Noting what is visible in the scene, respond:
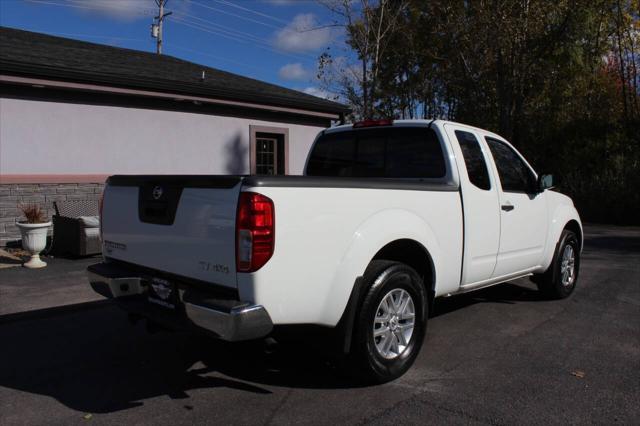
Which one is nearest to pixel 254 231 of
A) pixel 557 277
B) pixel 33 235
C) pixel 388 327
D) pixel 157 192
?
pixel 157 192

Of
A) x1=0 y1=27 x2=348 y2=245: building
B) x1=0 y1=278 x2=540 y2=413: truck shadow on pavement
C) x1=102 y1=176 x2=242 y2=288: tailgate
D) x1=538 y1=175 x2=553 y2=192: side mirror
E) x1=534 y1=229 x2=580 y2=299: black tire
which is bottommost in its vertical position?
x1=0 y1=278 x2=540 y2=413: truck shadow on pavement

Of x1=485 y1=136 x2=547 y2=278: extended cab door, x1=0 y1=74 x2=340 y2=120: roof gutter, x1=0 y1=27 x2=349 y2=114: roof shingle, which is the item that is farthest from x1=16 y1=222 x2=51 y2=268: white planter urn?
x1=485 y1=136 x2=547 y2=278: extended cab door

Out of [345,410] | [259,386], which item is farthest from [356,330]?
[259,386]

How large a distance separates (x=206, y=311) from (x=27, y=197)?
7.63 metres

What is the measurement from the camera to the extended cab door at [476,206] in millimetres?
4680

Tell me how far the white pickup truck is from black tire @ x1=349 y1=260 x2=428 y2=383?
1cm

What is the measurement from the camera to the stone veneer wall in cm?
912

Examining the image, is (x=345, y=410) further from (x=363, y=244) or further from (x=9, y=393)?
(x=9, y=393)

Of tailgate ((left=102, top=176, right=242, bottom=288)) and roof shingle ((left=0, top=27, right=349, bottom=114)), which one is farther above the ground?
roof shingle ((left=0, top=27, right=349, bottom=114))

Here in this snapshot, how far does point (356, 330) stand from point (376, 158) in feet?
6.66

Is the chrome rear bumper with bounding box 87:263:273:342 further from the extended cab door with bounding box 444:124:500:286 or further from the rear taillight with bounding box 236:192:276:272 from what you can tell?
the extended cab door with bounding box 444:124:500:286

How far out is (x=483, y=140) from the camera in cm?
523

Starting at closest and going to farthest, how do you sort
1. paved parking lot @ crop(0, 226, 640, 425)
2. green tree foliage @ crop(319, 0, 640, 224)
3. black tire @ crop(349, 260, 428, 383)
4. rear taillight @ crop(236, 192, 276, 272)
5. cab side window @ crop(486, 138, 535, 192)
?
rear taillight @ crop(236, 192, 276, 272), paved parking lot @ crop(0, 226, 640, 425), black tire @ crop(349, 260, 428, 383), cab side window @ crop(486, 138, 535, 192), green tree foliage @ crop(319, 0, 640, 224)

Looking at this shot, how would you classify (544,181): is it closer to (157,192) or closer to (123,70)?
(157,192)
